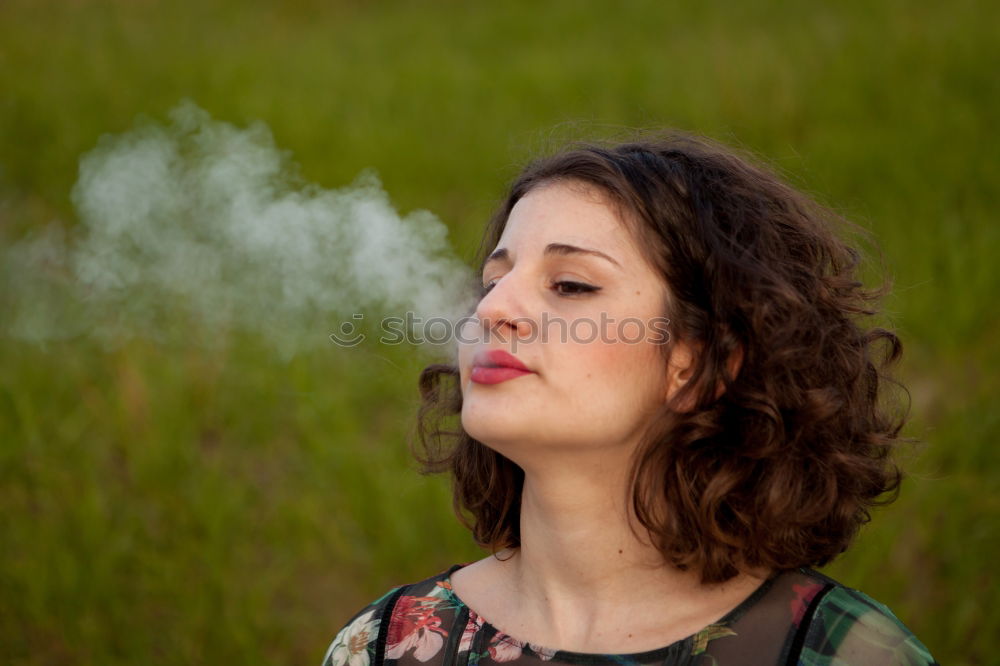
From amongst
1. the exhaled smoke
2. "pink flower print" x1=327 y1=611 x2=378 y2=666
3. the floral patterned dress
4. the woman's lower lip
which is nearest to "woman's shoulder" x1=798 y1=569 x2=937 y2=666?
the floral patterned dress

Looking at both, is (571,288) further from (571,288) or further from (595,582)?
(595,582)

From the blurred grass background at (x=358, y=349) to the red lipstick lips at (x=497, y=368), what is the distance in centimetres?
112

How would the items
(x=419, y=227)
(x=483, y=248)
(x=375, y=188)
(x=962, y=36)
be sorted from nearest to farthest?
(x=483, y=248)
(x=419, y=227)
(x=375, y=188)
(x=962, y=36)

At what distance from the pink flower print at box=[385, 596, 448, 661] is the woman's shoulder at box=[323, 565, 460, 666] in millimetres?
14

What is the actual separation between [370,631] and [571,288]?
0.86 m

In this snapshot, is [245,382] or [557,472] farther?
[245,382]

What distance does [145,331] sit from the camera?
207 inches

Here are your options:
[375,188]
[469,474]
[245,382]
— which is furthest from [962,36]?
[469,474]

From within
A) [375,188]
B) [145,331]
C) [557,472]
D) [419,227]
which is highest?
[375,188]

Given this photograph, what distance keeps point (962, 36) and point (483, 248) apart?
5985 mm

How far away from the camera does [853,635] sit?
174cm

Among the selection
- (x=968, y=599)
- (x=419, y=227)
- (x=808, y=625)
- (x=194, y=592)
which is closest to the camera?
(x=808, y=625)

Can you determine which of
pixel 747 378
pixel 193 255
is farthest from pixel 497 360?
pixel 193 255

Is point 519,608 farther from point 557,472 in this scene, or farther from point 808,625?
point 808,625
